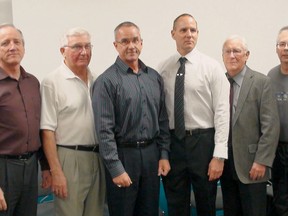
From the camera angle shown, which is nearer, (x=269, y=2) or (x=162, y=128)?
(x=162, y=128)

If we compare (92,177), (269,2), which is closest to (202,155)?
(92,177)

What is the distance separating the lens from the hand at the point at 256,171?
2.43m

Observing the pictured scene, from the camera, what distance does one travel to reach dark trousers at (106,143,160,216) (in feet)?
7.30

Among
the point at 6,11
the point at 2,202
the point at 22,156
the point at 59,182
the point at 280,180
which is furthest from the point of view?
the point at 6,11

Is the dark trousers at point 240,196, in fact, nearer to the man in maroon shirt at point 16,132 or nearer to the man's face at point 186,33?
the man's face at point 186,33

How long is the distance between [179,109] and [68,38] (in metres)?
0.83

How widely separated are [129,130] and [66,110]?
1.30 ft

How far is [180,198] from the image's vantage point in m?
2.50

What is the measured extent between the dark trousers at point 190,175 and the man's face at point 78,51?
75 centimetres

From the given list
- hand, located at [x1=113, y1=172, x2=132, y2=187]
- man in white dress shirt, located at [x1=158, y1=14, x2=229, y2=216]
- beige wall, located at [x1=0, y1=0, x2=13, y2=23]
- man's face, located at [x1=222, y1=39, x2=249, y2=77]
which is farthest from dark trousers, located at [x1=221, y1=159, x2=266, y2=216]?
beige wall, located at [x1=0, y1=0, x2=13, y2=23]

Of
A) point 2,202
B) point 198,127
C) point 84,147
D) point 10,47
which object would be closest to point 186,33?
point 198,127

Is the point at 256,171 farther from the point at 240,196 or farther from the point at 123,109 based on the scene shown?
the point at 123,109

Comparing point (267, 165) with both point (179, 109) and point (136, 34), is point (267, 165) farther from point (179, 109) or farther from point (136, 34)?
point (136, 34)

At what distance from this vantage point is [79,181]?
7.37ft
